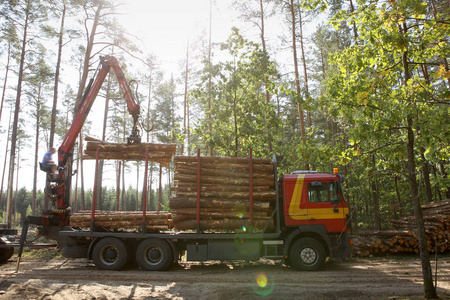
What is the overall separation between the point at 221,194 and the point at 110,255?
4.11 metres

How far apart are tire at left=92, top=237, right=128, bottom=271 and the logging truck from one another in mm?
31

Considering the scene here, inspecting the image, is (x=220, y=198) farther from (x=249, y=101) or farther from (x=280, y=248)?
(x=249, y=101)

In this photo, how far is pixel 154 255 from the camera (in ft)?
33.6

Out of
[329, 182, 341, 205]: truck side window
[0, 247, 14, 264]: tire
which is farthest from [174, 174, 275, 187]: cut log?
[0, 247, 14, 264]: tire

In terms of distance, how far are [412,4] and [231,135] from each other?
8731 mm

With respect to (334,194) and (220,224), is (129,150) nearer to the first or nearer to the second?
(220,224)

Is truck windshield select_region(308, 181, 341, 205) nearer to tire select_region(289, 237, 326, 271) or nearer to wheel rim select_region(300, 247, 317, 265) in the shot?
tire select_region(289, 237, 326, 271)

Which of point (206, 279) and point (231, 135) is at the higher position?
point (231, 135)

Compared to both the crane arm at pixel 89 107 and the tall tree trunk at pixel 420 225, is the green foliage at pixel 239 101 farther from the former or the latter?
the tall tree trunk at pixel 420 225

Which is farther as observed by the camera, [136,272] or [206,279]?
[136,272]

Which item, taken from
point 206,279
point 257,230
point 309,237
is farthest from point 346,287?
point 206,279

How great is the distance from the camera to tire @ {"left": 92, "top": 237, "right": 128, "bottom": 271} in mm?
10172

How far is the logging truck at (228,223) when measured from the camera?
9992 mm

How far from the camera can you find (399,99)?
20.1ft
